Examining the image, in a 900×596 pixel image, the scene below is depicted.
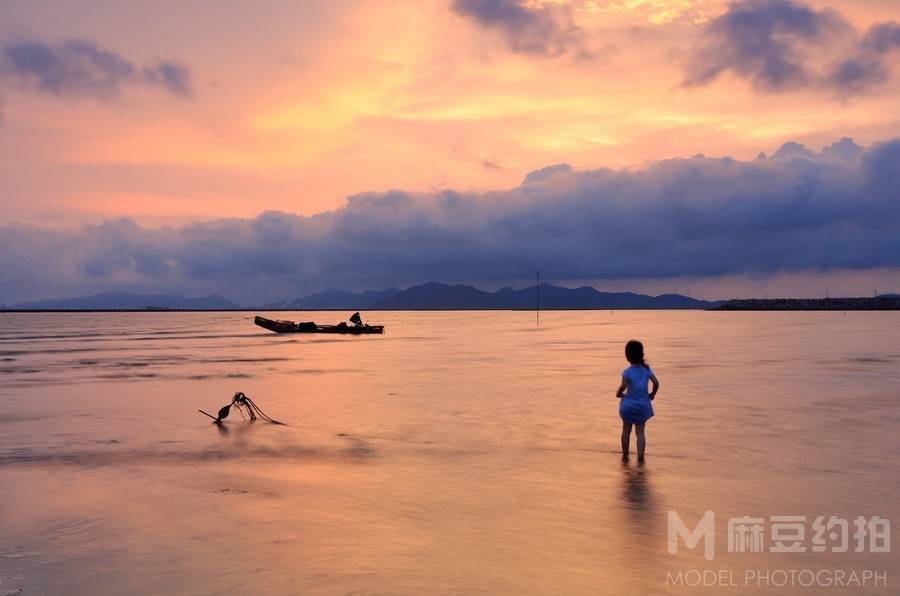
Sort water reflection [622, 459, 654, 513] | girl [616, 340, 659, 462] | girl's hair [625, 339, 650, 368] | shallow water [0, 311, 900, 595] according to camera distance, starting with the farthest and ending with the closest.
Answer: girl [616, 340, 659, 462]
girl's hair [625, 339, 650, 368]
water reflection [622, 459, 654, 513]
shallow water [0, 311, 900, 595]

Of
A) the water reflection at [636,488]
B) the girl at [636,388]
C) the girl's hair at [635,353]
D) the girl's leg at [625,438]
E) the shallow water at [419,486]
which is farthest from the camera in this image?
the girl's leg at [625,438]

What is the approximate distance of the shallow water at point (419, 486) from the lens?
28.4 ft

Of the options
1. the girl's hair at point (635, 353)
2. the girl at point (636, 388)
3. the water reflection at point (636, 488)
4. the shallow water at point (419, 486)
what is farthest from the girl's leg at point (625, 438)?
the girl's hair at point (635, 353)

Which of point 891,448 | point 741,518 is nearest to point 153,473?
point 741,518

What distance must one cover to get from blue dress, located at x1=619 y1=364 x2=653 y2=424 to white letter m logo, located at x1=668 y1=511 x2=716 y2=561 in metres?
3.09

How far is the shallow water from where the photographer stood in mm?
8648

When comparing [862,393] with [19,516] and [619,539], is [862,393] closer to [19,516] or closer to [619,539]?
[619,539]

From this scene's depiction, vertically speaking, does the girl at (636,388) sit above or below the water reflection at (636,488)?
above

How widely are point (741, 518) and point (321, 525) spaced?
19.9ft

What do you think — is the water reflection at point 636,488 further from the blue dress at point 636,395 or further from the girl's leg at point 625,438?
the blue dress at point 636,395

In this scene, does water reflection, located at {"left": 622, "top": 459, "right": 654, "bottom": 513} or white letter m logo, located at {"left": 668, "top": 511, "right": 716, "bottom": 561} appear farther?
water reflection, located at {"left": 622, "top": 459, "right": 654, "bottom": 513}

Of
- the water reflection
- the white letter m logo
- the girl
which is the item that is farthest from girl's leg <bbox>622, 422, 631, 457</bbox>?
the white letter m logo

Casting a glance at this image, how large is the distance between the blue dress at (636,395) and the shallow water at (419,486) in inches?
43.5

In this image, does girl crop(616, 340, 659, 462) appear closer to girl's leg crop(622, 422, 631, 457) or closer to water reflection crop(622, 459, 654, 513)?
girl's leg crop(622, 422, 631, 457)
